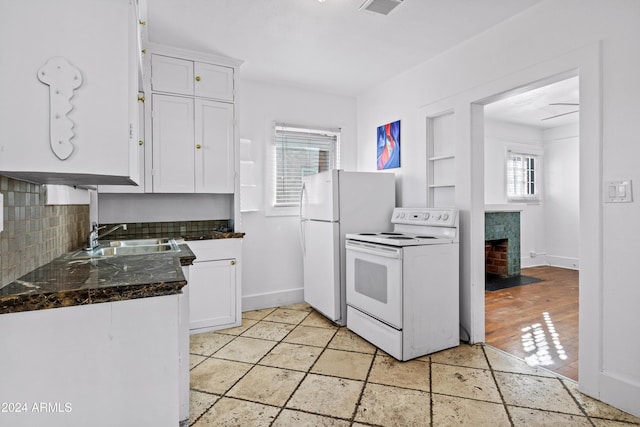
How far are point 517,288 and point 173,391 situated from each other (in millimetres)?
4673

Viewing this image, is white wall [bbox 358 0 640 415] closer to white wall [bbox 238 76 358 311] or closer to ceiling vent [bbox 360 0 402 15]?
ceiling vent [bbox 360 0 402 15]

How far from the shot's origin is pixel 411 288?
254 centimetres

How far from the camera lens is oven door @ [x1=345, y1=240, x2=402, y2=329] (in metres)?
2.54

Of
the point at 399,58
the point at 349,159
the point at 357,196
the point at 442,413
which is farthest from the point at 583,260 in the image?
the point at 349,159

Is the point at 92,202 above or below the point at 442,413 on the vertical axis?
above

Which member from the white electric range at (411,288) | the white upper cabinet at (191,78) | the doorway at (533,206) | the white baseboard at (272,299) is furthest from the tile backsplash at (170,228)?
the doorway at (533,206)

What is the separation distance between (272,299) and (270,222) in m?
0.87

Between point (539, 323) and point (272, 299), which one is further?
point (272, 299)

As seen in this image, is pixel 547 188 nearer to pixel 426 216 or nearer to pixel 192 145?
pixel 426 216

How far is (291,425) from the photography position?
183cm

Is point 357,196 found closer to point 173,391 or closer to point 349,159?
point 349,159

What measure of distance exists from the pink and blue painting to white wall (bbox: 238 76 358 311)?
698mm

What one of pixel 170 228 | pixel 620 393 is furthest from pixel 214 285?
pixel 620 393

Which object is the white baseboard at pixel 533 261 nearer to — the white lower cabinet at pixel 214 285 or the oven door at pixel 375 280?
the oven door at pixel 375 280
